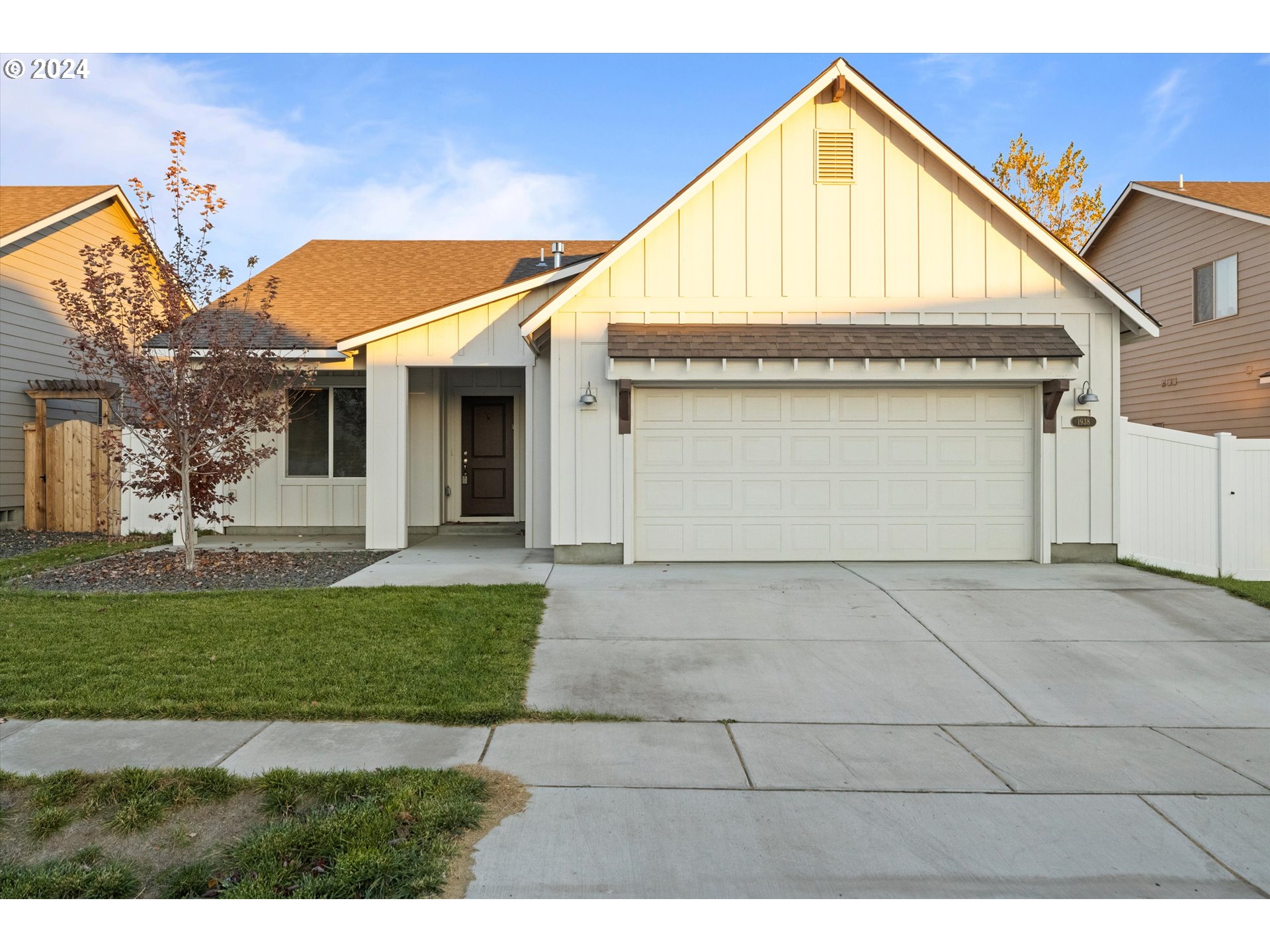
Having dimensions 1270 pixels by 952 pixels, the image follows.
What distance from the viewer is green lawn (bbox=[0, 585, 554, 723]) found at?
16.1 ft

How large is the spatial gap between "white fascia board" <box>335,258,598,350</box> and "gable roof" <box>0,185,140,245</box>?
8355 mm

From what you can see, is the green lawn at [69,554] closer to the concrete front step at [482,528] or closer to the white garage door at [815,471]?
the concrete front step at [482,528]

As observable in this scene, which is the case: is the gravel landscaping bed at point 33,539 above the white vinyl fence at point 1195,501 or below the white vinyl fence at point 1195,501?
below

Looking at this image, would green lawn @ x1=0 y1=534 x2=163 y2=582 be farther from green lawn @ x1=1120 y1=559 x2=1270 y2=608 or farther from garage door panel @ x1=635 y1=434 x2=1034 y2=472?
green lawn @ x1=1120 y1=559 x2=1270 y2=608

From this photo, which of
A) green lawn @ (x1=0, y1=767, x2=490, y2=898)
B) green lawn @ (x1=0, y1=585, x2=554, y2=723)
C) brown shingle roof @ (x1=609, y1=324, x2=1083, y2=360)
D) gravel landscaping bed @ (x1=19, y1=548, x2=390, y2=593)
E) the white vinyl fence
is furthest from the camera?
the white vinyl fence

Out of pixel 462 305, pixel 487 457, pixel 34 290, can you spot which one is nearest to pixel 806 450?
pixel 462 305

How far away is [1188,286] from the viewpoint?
54.1ft

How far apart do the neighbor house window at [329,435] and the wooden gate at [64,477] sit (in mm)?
3736

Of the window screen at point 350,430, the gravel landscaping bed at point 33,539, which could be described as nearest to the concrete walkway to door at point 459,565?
the window screen at point 350,430

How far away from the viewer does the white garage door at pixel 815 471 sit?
10188 mm

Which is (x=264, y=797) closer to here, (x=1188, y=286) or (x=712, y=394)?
(x=712, y=394)

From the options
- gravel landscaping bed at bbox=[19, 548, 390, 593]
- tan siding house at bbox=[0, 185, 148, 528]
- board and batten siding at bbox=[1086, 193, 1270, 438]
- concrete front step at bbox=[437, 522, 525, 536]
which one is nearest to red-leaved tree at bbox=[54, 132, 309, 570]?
gravel landscaping bed at bbox=[19, 548, 390, 593]

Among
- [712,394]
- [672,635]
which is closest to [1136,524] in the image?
[712,394]

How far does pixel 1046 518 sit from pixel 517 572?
6.45 meters
